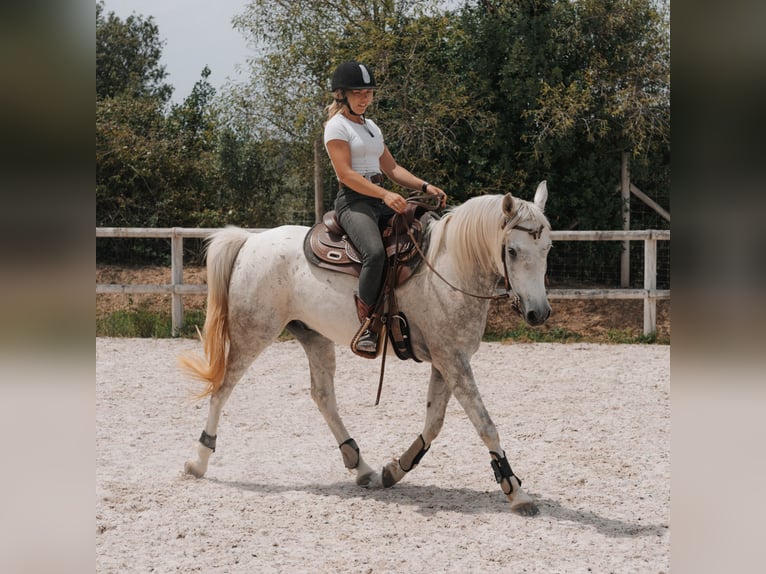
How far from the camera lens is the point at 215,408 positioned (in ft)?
15.2

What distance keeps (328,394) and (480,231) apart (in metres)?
1.46

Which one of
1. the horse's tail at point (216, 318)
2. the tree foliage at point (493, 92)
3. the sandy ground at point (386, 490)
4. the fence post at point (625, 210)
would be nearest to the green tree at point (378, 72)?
the tree foliage at point (493, 92)

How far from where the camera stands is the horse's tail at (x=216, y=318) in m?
4.66

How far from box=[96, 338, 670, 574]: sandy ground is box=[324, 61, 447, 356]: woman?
38.9 inches

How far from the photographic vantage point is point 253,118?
1159 cm

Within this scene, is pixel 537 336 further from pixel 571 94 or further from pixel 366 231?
pixel 366 231

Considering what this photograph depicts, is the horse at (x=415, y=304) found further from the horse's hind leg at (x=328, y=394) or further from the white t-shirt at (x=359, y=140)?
the white t-shirt at (x=359, y=140)

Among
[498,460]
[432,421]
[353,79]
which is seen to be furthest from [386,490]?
[353,79]

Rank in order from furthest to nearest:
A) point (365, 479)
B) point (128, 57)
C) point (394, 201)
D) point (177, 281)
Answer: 1. point (128, 57)
2. point (177, 281)
3. point (365, 479)
4. point (394, 201)

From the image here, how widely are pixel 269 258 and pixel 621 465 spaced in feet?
8.34

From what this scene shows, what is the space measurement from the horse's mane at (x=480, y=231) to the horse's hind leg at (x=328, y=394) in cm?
100
